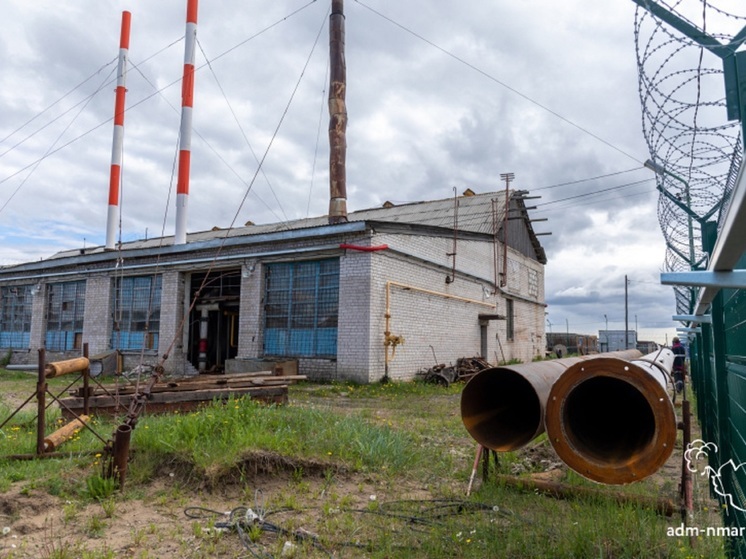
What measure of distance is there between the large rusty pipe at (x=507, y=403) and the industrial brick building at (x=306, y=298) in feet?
23.7

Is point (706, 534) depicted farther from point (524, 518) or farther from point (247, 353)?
point (247, 353)

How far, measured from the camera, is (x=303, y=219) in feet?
85.4

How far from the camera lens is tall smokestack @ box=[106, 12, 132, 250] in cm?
2344

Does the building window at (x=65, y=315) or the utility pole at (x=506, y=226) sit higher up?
the utility pole at (x=506, y=226)

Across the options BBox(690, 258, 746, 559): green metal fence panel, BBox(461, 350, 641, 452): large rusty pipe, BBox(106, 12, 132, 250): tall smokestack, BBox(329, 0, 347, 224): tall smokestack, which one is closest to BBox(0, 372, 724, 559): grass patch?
BBox(690, 258, 746, 559): green metal fence panel

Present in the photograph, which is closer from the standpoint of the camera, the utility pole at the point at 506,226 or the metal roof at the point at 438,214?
the utility pole at the point at 506,226

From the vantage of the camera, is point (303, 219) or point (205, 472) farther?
point (303, 219)

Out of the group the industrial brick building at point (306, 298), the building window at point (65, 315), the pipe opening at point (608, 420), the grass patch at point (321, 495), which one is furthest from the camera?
the building window at point (65, 315)

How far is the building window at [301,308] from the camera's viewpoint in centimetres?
1359

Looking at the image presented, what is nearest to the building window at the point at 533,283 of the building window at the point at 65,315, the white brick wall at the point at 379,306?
the white brick wall at the point at 379,306

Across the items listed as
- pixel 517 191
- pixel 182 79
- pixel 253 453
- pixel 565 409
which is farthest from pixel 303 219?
pixel 565 409

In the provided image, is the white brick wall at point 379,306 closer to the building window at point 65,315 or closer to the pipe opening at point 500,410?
the building window at point 65,315

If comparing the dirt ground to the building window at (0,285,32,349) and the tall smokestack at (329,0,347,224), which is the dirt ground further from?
the building window at (0,285,32,349)

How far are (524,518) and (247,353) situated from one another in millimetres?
11737
